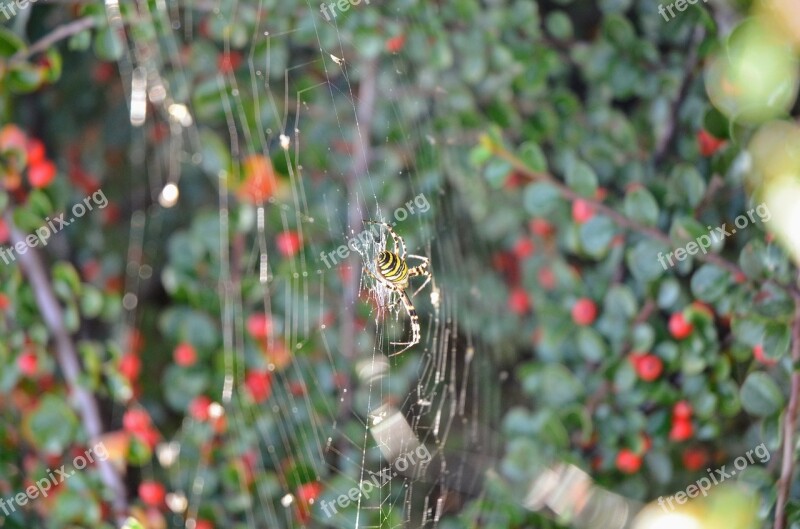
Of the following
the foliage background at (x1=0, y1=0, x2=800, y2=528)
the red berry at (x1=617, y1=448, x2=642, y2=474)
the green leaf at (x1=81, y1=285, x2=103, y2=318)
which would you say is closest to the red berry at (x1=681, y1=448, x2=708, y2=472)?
the foliage background at (x1=0, y1=0, x2=800, y2=528)

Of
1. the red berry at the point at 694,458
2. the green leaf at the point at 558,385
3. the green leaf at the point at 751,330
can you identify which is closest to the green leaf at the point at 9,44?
the green leaf at the point at 558,385

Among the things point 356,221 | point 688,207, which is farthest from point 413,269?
point 688,207

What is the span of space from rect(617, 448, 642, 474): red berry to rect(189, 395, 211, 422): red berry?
564 millimetres

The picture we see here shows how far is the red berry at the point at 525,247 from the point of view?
1.19 metres

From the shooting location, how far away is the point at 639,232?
2.78 ft

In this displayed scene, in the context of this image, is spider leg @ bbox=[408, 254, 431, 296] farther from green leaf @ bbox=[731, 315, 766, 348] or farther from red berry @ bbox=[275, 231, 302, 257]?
green leaf @ bbox=[731, 315, 766, 348]

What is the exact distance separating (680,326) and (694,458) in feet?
0.81

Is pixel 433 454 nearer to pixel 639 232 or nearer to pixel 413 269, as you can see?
pixel 413 269

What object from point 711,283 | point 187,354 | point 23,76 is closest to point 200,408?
point 187,354

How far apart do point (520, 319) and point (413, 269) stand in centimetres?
41

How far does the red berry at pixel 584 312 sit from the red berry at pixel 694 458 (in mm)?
242

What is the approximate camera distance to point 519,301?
1186mm

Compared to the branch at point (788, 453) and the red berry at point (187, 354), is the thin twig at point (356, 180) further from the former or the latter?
the branch at point (788, 453)

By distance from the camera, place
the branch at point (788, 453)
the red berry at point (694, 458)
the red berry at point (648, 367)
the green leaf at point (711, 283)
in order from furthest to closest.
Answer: the red berry at point (694, 458) → the red berry at point (648, 367) → the green leaf at point (711, 283) → the branch at point (788, 453)
